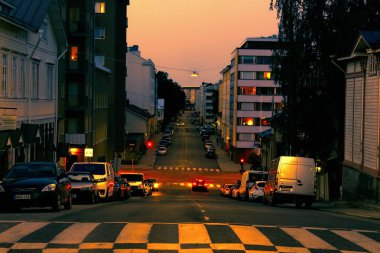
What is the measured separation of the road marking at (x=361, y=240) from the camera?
11.7 meters

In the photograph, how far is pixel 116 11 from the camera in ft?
271

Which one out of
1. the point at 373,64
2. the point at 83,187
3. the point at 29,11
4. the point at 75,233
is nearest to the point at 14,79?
the point at 29,11

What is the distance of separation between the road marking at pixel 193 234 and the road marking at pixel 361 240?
8.50ft

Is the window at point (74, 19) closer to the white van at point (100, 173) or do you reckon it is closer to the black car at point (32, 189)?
the white van at point (100, 173)

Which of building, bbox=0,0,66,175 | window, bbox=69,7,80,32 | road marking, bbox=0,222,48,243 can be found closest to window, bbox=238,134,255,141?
window, bbox=69,7,80,32

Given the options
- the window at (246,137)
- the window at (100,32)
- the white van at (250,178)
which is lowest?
the window at (246,137)

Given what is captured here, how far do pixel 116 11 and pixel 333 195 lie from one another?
150 ft

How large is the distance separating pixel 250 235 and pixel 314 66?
29.2 m

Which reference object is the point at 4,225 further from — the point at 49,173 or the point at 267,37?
the point at 267,37

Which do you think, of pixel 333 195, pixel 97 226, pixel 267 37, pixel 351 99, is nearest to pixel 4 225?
pixel 97 226

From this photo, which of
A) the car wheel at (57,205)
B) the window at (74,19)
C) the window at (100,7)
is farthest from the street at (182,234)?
the window at (100,7)

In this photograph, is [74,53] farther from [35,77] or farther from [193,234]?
[193,234]

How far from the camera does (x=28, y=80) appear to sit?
39.1m

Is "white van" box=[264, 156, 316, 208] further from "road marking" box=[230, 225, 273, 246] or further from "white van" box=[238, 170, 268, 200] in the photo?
"road marking" box=[230, 225, 273, 246]
